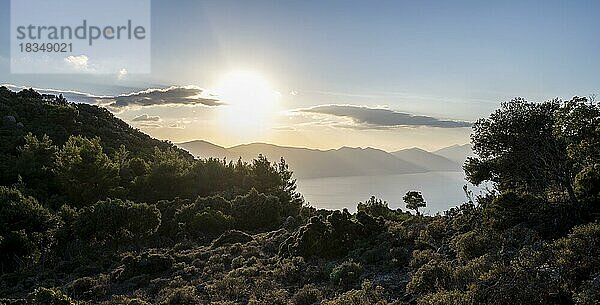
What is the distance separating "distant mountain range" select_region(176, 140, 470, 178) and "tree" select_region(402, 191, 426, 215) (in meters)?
59.4

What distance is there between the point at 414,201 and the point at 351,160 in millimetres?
116939

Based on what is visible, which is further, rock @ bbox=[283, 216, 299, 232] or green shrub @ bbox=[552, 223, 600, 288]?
rock @ bbox=[283, 216, 299, 232]

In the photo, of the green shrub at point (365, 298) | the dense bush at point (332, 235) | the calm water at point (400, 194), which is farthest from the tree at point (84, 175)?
the green shrub at point (365, 298)

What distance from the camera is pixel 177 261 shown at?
17422mm

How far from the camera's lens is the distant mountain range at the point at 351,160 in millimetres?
108125

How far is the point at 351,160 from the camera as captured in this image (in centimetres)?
14538

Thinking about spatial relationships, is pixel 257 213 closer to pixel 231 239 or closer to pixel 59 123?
pixel 231 239

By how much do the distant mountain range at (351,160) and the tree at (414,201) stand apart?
5937 centimetres

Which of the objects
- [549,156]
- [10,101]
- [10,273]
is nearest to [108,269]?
[10,273]

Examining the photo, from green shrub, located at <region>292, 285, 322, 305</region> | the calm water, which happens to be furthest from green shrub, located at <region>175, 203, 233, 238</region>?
green shrub, located at <region>292, 285, 322, 305</region>

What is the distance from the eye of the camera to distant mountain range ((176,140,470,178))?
108 metres

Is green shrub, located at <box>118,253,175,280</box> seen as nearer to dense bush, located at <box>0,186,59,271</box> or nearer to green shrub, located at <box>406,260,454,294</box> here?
dense bush, located at <box>0,186,59,271</box>

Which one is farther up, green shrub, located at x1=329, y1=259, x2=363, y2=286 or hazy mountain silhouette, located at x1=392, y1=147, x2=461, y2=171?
green shrub, located at x1=329, y1=259, x2=363, y2=286

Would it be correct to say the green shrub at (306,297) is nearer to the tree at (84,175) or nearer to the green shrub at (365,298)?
the green shrub at (365,298)
